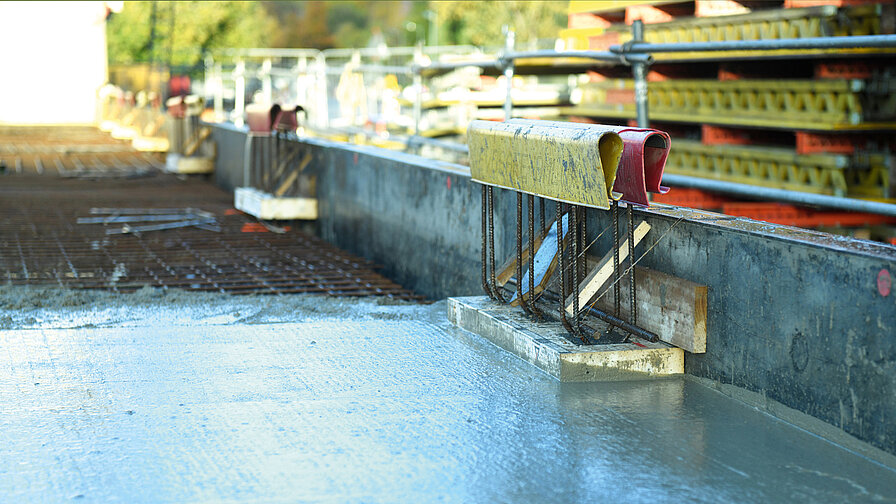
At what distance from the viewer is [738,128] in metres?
13.9

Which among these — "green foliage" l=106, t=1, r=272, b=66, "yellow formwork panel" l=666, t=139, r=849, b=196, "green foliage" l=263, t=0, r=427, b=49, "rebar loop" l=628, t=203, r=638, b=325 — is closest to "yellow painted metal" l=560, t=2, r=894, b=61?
"yellow formwork panel" l=666, t=139, r=849, b=196

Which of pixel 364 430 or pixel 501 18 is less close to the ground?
pixel 501 18

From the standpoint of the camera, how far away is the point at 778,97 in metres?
12.1

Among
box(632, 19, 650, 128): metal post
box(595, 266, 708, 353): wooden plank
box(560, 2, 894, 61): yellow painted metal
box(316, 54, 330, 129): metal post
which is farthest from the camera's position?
box(316, 54, 330, 129): metal post

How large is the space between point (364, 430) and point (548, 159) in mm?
1714

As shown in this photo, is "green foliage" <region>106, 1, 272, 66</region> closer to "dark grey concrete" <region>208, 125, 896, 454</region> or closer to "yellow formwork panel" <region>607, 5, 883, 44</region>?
"yellow formwork panel" <region>607, 5, 883, 44</region>

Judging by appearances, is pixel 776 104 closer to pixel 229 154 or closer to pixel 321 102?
pixel 229 154

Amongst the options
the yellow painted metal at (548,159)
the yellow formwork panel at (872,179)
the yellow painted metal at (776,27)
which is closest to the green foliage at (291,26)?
the yellow painted metal at (776,27)

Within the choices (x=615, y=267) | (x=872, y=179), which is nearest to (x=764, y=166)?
(x=872, y=179)

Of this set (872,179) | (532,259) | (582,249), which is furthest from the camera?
(872,179)

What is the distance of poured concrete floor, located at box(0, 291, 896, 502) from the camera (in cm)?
379

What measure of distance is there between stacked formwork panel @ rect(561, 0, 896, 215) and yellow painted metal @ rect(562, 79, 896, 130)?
13 millimetres

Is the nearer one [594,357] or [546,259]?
[594,357]

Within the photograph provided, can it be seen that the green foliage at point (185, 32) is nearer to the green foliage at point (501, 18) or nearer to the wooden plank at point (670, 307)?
the green foliage at point (501, 18)
